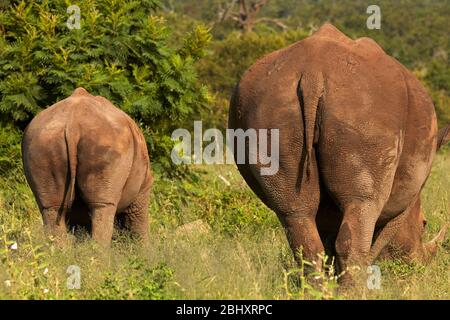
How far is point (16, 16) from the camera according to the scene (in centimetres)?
1152

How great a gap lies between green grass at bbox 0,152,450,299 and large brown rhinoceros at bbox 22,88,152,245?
0.96 ft

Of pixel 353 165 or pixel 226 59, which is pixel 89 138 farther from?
pixel 226 59

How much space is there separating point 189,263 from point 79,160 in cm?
150

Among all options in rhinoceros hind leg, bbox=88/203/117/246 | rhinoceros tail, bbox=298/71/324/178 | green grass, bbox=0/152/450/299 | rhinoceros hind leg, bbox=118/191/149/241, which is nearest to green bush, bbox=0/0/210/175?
green grass, bbox=0/152/450/299

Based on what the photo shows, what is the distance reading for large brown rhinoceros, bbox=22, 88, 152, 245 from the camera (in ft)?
25.4

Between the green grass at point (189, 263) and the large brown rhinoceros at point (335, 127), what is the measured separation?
1.51ft

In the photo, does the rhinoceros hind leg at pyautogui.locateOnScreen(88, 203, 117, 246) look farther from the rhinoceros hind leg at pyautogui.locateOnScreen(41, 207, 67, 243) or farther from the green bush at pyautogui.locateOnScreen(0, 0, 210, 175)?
the green bush at pyautogui.locateOnScreen(0, 0, 210, 175)

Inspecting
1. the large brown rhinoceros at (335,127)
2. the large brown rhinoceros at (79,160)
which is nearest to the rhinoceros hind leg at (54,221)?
the large brown rhinoceros at (79,160)

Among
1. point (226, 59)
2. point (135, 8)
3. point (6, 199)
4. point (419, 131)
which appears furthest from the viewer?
point (226, 59)

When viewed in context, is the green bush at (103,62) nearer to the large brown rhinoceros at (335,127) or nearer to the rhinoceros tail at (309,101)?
the large brown rhinoceros at (335,127)

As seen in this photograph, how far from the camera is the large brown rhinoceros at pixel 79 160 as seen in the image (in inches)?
305

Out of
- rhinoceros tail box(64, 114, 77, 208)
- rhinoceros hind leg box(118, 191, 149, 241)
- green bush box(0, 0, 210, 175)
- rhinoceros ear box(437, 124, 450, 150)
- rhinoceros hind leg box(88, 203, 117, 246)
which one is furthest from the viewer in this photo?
green bush box(0, 0, 210, 175)

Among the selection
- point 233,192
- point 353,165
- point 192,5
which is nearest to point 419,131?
point 353,165
